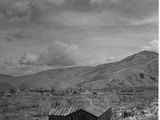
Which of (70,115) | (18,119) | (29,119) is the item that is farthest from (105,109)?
(18,119)

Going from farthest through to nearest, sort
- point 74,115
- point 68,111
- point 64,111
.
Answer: point 64,111, point 68,111, point 74,115

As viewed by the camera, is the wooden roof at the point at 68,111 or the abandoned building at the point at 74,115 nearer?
the abandoned building at the point at 74,115

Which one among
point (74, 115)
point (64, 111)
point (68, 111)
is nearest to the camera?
point (74, 115)

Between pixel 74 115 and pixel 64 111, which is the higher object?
pixel 64 111

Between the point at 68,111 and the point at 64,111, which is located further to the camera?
the point at 64,111

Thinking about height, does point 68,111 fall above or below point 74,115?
above

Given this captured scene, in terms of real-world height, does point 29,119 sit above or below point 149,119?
below

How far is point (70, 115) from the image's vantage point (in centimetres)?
4000

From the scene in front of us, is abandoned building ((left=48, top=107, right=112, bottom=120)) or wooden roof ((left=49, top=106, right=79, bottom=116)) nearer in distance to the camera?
abandoned building ((left=48, top=107, right=112, bottom=120))

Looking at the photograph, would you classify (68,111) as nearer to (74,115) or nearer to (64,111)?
(64,111)

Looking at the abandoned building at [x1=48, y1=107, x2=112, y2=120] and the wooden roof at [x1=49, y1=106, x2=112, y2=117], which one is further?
the wooden roof at [x1=49, y1=106, x2=112, y2=117]

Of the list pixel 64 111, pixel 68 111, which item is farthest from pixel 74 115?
pixel 64 111

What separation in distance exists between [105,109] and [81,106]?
4.65 metres

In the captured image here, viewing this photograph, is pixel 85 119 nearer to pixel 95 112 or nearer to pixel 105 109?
pixel 95 112
